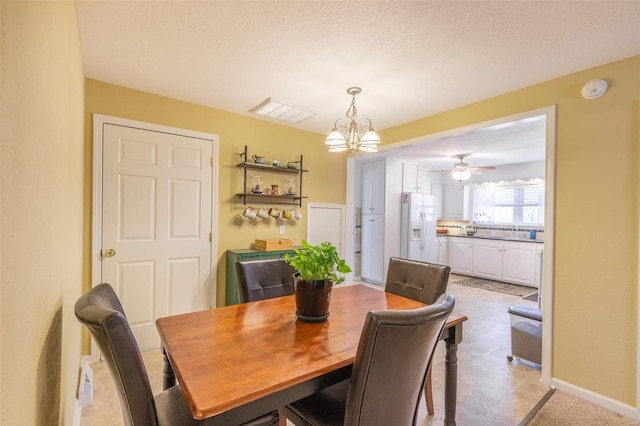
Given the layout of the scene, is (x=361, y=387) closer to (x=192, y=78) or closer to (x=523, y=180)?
(x=192, y=78)

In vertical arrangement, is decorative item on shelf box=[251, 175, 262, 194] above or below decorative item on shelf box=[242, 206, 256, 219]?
above

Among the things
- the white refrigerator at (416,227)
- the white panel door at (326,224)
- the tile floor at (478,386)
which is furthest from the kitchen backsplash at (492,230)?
the white panel door at (326,224)

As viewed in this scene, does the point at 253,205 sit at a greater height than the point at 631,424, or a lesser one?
greater

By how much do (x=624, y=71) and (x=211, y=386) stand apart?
9.89ft

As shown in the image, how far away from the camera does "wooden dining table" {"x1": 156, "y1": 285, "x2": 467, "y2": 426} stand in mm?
950

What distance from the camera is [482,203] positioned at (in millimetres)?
6590

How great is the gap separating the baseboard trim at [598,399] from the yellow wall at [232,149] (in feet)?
8.96

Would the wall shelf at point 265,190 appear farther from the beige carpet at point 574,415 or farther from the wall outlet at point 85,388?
the beige carpet at point 574,415

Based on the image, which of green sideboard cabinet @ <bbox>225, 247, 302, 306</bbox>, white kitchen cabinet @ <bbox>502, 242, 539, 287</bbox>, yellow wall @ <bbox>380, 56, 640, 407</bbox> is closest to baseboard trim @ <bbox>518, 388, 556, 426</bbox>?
yellow wall @ <bbox>380, 56, 640, 407</bbox>

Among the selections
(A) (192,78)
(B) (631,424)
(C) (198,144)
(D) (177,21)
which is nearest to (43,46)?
(D) (177,21)

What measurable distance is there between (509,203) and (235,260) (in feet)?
18.6

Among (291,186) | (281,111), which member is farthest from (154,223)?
(281,111)

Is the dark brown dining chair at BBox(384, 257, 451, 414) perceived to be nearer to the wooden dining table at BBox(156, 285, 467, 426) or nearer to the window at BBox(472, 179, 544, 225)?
the wooden dining table at BBox(156, 285, 467, 426)

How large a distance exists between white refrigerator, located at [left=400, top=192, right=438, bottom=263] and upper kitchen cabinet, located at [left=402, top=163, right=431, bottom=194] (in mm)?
258
